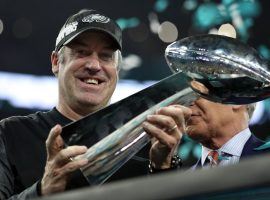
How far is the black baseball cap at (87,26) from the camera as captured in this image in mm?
1217

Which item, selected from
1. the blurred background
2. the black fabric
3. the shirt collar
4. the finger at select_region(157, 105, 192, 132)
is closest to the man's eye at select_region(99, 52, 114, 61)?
the black fabric

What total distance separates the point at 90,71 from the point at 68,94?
8 centimetres

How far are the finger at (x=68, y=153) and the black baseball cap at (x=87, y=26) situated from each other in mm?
502

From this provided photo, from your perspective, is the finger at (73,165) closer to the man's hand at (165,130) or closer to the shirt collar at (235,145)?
the man's hand at (165,130)

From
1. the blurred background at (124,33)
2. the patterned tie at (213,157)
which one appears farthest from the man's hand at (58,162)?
the blurred background at (124,33)

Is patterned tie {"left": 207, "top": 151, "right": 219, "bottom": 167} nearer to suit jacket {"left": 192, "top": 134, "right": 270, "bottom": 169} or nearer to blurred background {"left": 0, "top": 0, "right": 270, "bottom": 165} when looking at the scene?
suit jacket {"left": 192, "top": 134, "right": 270, "bottom": 169}

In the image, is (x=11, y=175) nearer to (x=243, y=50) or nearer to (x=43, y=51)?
(x=243, y=50)

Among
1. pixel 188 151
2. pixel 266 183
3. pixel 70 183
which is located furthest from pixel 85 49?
pixel 188 151

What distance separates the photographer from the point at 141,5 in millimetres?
3367

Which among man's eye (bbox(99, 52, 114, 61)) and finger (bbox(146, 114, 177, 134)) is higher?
man's eye (bbox(99, 52, 114, 61))

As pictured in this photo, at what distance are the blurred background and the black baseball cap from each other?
6.57 ft

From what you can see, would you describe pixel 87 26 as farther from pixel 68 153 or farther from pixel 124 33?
pixel 124 33

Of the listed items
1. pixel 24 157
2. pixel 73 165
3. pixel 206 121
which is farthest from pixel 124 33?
pixel 73 165

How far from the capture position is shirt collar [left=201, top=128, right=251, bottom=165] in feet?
5.89
